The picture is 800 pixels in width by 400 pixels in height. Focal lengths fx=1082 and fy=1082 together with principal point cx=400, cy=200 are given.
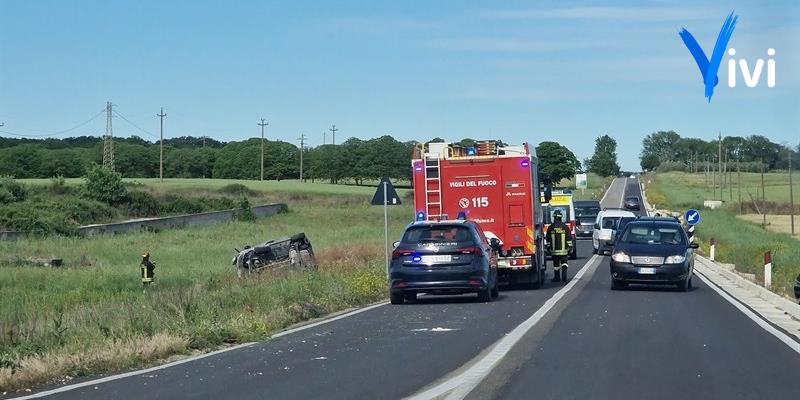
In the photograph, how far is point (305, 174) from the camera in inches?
6255

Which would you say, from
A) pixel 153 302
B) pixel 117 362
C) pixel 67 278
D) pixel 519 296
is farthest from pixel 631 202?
pixel 117 362

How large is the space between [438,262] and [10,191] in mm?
58226

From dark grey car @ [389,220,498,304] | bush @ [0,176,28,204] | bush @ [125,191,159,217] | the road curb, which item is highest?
bush @ [0,176,28,204]

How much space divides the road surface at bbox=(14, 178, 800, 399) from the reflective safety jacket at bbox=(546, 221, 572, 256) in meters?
8.71

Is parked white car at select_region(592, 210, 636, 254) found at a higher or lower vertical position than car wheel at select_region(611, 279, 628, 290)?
higher

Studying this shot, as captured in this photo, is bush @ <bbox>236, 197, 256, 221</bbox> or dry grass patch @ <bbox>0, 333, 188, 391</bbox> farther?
bush @ <bbox>236, 197, 256, 221</bbox>

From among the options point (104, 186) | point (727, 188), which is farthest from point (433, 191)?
point (727, 188)

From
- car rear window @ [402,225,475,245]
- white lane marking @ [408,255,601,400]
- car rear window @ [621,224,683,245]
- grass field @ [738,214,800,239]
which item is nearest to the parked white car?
car rear window @ [621,224,683,245]

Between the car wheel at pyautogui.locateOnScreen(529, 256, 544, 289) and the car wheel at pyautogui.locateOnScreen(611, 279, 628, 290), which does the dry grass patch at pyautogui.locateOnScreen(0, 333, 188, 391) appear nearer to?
the car wheel at pyautogui.locateOnScreen(529, 256, 544, 289)

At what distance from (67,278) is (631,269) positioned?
62.2 feet

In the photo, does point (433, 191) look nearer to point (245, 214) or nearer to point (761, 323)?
point (761, 323)

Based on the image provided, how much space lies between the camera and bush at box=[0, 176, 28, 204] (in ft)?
229

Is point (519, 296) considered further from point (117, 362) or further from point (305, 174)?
point (305, 174)

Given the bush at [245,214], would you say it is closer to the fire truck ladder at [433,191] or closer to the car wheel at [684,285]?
the fire truck ladder at [433,191]
